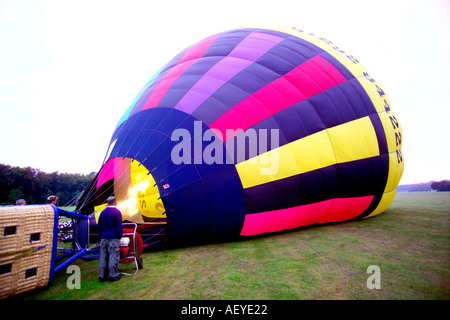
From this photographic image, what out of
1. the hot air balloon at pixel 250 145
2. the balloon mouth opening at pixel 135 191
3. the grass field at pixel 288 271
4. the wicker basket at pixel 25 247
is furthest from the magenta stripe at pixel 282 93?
the wicker basket at pixel 25 247

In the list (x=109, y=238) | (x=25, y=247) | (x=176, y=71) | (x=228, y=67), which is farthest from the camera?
(x=176, y=71)

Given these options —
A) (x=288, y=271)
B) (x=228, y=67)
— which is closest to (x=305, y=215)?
(x=288, y=271)

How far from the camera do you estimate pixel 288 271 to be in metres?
2.56

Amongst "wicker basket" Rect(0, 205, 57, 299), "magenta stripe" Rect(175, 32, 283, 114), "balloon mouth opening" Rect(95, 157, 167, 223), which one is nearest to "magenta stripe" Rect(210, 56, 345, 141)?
"magenta stripe" Rect(175, 32, 283, 114)

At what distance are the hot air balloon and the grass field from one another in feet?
1.48

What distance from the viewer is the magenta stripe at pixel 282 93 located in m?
3.79

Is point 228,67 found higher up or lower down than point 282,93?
higher up

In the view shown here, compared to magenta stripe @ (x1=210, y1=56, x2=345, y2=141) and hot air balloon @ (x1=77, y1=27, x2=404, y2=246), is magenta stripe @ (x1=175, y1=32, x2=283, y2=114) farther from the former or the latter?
magenta stripe @ (x1=210, y1=56, x2=345, y2=141)

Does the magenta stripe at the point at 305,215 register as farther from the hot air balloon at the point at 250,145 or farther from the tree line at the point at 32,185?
the tree line at the point at 32,185

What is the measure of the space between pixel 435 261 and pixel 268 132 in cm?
263

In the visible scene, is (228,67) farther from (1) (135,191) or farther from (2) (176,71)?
(1) (135,191)

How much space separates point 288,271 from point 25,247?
2669 millimetres
